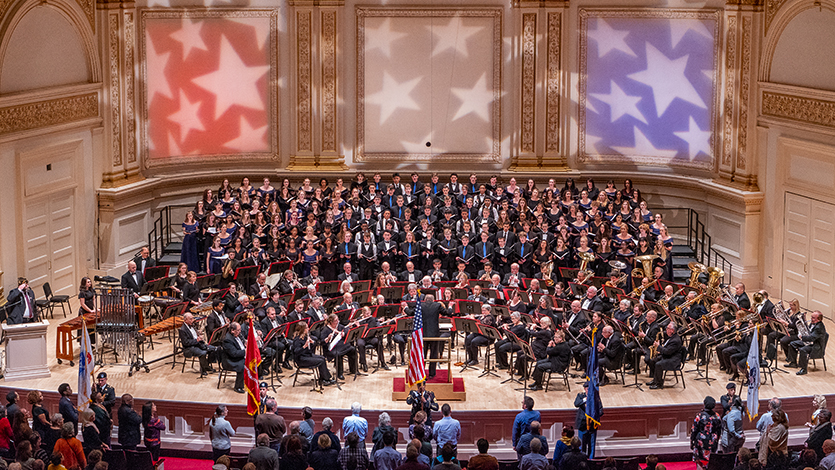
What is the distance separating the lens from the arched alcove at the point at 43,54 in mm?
19656

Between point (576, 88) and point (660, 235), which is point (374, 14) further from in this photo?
point (660, 235)

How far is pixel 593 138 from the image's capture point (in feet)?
83.5

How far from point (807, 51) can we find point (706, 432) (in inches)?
420

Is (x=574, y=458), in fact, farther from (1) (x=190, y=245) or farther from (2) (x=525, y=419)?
(1) (x=190, y=245)

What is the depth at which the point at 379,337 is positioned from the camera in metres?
17.4

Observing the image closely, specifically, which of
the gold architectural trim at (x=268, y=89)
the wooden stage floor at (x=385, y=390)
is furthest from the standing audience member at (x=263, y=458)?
the gold architectural trim at (x=268, y=89)

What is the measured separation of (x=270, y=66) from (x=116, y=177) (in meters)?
4.82

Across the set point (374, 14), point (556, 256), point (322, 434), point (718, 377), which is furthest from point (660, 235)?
point (322, 434)

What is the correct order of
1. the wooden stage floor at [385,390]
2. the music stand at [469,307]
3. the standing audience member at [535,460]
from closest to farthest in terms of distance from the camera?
the standing audience member at [535,460] → the wooden stage floor at [385,390] → the music stand at [469,307]

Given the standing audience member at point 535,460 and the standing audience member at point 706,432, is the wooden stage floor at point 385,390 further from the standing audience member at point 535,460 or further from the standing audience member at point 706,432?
the standing audience member at point 535,460

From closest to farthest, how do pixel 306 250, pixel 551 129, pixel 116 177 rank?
1. pixel 306 250
2. pixel 116 177
3. pixel 551 129

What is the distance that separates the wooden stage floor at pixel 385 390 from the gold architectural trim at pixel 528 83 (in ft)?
29.1

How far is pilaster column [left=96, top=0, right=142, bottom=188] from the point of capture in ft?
73.4

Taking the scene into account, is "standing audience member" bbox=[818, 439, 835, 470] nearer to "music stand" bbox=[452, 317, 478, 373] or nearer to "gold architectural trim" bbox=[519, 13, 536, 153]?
"music stand" bbox=[452, 317, 478, 373]
